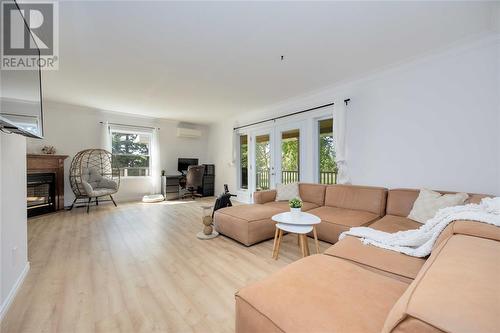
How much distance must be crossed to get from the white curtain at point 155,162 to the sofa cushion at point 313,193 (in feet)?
14.0

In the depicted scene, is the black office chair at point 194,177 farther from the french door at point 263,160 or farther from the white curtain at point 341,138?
the white curtain at point 341,138

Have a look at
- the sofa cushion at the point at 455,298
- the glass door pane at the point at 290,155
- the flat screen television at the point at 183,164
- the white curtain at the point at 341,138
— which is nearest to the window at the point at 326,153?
the white curtain at the point at 341,138

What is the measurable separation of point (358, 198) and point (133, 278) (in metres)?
2.90

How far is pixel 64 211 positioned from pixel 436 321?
19.5ft

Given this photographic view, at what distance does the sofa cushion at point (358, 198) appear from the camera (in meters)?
2.82

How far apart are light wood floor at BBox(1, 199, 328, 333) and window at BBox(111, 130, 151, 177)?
2.58 metres

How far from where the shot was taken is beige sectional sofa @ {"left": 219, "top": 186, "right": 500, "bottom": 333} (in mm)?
534

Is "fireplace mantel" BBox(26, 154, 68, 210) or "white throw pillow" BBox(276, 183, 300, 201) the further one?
"fireplace mantel" BBox(26, 154, 68, 210)

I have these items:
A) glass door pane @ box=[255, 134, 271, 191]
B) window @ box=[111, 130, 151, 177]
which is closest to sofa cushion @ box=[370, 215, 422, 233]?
glass door pane @ box=[255, 134, 271, 191]

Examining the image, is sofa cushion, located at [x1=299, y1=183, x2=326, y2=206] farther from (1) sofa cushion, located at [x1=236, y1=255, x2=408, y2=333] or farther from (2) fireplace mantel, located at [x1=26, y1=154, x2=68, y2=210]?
(2) fireplace mantel, located at [x1=26, y1=154, x2=68, y2=210]

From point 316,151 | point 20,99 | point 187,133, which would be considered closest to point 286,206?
point 316,151

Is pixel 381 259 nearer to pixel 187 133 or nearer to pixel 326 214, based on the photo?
pixel 326 214

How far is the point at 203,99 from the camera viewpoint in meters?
4.46

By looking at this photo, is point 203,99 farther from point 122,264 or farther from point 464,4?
point 464,4
